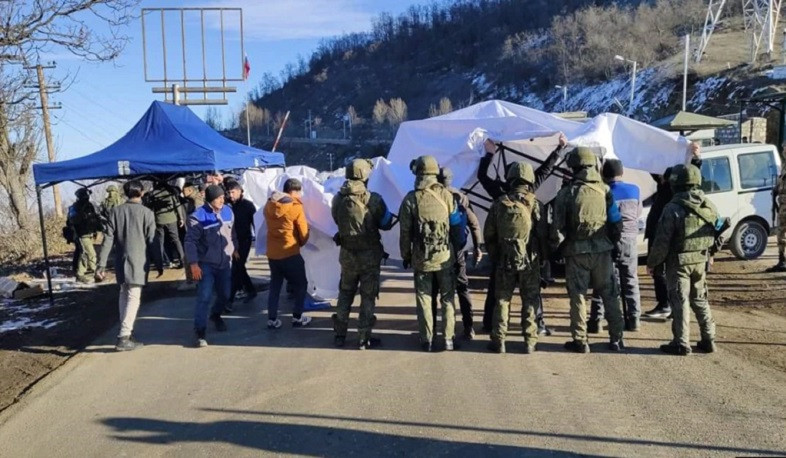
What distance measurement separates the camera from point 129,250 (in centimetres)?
668

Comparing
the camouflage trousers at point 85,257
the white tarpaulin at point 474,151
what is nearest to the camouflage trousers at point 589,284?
the white tarpaulin at point 474,151

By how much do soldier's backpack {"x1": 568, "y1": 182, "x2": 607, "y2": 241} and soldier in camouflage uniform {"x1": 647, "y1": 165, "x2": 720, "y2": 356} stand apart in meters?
0.60

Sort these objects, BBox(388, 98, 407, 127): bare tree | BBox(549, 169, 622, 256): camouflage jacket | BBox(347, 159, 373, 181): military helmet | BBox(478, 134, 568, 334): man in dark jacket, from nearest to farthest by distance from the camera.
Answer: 1. BBox(549, 169, 622, 256): camouflage jacket
2. BBox(347, 159, 373, 181): military helmet
3. BBox(478, 134, 568, 334): man in dark jacket
4. BBox(388, 98, 407, 127): bare tree

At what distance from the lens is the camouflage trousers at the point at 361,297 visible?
254 inches

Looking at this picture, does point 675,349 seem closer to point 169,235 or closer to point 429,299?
point 429,299

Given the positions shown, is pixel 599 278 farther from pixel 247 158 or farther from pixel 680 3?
pixel 680 3

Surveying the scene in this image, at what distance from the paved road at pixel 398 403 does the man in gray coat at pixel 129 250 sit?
1.36ft

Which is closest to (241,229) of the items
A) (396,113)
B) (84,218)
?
(84,218)

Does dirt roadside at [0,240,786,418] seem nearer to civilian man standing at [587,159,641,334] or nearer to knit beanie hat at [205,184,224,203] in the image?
civilian man standing at [587,159,641,334]

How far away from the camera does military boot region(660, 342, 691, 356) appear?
19.3 feet

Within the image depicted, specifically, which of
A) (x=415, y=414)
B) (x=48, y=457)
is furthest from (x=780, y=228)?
(x=48, y=457)

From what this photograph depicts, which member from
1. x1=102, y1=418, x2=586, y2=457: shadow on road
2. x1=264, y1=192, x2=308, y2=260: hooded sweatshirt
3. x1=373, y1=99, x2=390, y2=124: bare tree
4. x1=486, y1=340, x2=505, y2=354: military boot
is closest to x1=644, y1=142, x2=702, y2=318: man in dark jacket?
x1=486, y1=340, x2=505, y2=354: military boot

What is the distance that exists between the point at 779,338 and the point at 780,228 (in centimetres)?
377

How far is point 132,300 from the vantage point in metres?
6.70
